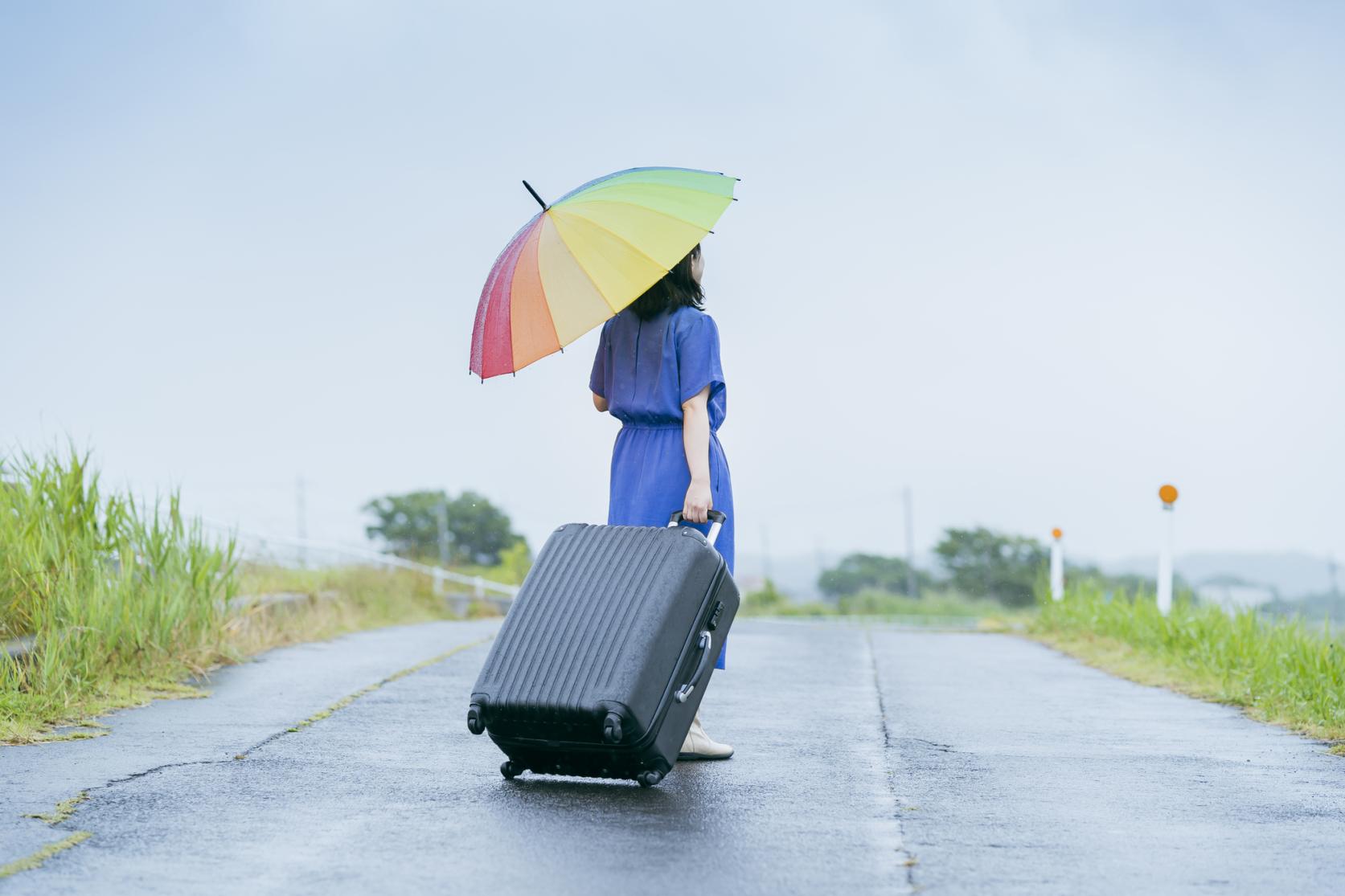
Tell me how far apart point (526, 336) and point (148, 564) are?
3.88 meters

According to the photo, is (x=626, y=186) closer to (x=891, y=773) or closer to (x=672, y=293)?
(x=672, y=293)

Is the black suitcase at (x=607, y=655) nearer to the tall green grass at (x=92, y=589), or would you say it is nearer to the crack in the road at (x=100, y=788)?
the crack in the road at (x=100, y=788)

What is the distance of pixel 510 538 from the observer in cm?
5909

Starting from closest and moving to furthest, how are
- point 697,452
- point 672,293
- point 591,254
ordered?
point 591,254, point 697,452, point 672,293

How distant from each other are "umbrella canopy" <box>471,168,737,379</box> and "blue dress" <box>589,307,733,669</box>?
0.32m

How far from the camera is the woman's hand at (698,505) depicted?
15.4ft

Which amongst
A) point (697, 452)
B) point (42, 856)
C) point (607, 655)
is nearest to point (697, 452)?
point (697, 452)

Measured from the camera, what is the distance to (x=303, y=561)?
13570 millimetres

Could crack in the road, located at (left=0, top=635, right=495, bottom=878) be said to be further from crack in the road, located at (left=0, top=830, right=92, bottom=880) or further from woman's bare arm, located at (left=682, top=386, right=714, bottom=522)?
woman's bare arm, located at (left=682, top=386, right=714, bottom=522)

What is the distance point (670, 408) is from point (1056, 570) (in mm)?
9309

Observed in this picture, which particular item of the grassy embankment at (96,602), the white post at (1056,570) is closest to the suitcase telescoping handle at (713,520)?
the grassy embankment at (96,602)

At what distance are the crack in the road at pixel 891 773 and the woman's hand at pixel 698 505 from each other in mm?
1041

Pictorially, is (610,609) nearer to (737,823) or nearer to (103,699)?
(737,823)

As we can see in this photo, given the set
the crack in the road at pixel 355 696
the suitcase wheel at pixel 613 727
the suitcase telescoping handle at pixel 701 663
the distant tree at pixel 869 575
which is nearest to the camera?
the suitcase wheel at pixel 613 727
